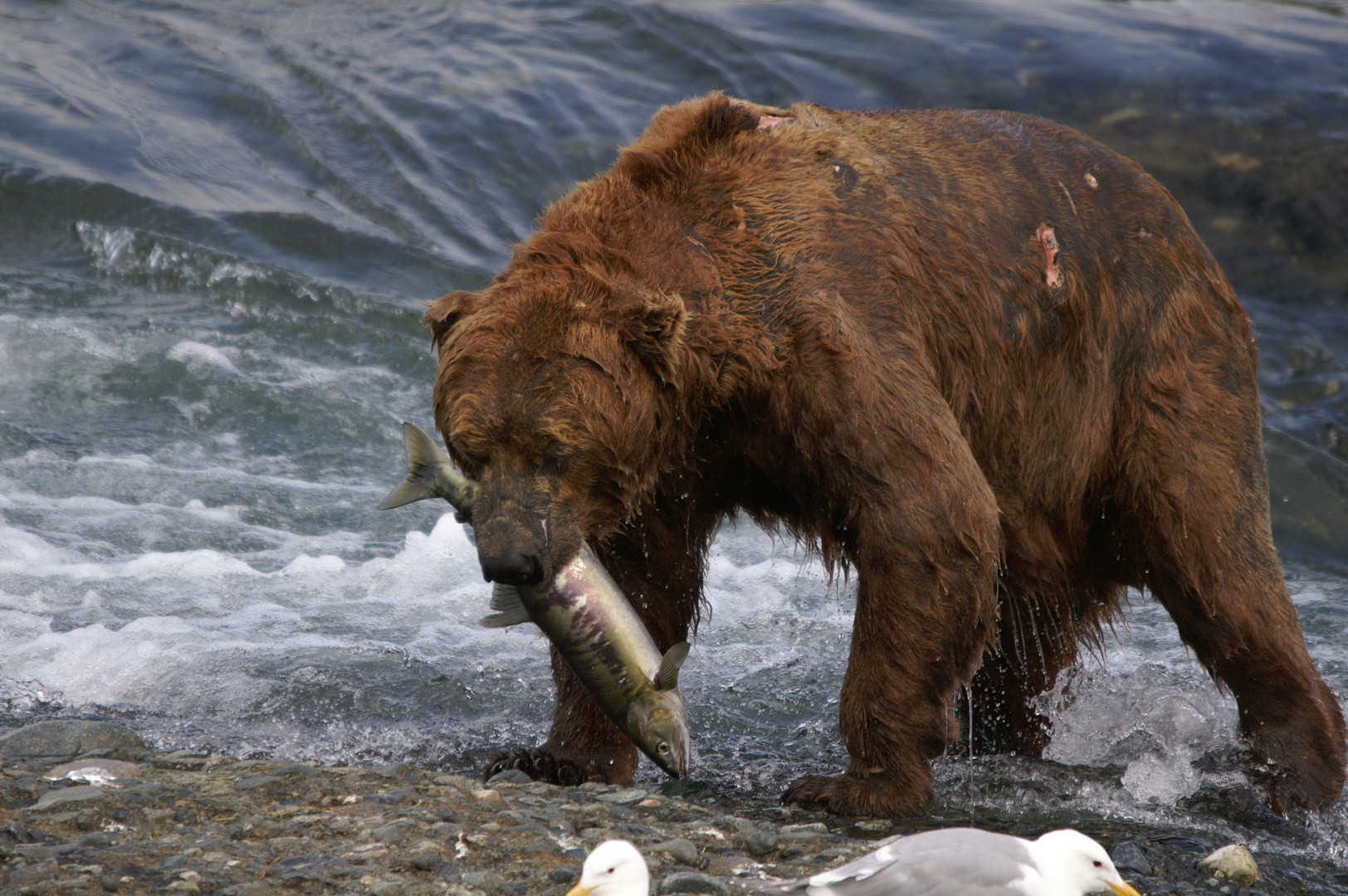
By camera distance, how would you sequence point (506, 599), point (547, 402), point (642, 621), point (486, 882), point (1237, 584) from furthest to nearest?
1. point (1237, 584)
2. point (642, 621)
3. point (506, 599)
4. point (547, 402)
5. point (486, 882)

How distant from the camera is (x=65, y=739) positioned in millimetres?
4574

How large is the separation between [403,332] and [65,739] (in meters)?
6.01

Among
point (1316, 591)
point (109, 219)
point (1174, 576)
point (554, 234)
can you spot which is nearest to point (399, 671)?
point (554, 234)

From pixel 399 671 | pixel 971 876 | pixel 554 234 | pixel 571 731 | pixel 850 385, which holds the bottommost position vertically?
pixel 399 671

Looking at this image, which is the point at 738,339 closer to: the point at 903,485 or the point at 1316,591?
the point at 903,485

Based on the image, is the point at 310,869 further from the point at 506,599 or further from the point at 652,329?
the point at 652,329

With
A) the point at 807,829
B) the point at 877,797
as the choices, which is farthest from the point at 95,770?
the point at 877,797

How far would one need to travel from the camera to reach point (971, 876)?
3143 mm

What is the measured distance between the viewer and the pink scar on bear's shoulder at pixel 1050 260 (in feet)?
15.4

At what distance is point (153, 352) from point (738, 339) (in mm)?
6662

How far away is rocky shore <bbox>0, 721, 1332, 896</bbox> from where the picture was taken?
133 inches

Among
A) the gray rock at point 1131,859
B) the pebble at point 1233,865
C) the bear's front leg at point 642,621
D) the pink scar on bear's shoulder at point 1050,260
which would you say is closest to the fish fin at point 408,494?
the bear's front leg at point 642,621

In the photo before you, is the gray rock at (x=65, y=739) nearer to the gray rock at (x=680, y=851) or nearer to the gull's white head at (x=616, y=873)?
the gray rock at (x=680, y=851)

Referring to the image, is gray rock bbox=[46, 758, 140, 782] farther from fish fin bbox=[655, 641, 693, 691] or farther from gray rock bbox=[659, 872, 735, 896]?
gray rock bbox=[659, 872, 735, 896]
